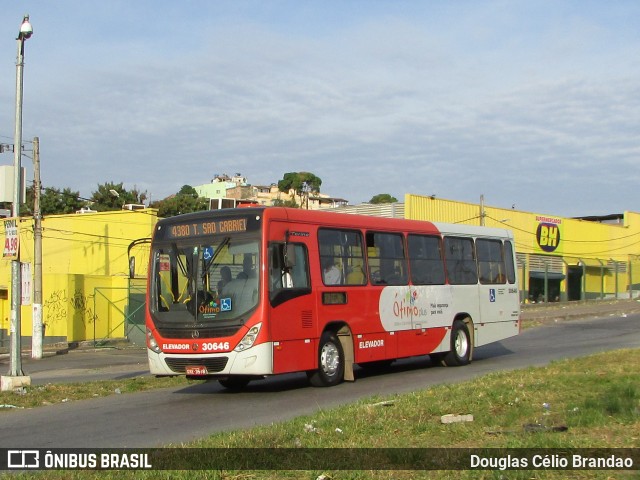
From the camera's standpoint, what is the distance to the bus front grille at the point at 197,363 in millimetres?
13130

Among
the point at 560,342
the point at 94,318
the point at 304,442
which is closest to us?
the point at 304,442

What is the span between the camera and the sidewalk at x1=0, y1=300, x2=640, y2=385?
20594 mm

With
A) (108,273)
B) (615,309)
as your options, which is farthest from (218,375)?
(615,309)

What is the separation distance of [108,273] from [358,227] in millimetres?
27318

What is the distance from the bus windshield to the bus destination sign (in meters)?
0.13

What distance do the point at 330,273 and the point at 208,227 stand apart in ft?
7.57

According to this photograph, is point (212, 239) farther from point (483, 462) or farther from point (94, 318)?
point (94, 318)

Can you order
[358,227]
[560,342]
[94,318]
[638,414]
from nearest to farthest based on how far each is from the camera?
[638,414], [358,227], [560,342], [94,318]

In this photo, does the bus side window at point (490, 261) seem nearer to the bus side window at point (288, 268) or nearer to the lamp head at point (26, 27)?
the bus side window at point (288, 268)

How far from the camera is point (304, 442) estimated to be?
25.6ft

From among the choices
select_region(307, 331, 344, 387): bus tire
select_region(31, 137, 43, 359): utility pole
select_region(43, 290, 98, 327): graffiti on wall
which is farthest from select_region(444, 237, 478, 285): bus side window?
select_region(43, 290, 98, 327): graffiti on wall

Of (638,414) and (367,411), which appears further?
(367,411)

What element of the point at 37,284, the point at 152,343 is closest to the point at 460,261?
the point at 152,343

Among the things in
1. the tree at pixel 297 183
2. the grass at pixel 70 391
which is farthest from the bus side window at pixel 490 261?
the tree at pixel 297 183
